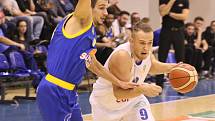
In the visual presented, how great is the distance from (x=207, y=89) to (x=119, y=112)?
7.02 metres

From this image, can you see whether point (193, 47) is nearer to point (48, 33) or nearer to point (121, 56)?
point (48, 33)

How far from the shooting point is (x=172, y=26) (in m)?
9.95

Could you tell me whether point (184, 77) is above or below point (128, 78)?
below

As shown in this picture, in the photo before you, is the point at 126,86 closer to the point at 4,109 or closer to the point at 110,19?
the point at 4,109

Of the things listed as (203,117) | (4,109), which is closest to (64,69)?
(203,117)

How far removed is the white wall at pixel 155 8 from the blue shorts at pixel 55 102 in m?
11.9

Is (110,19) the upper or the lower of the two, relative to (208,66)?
upper

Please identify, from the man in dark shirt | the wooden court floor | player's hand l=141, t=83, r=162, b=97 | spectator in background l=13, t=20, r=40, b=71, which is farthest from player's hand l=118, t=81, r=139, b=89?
the man in dark shirt

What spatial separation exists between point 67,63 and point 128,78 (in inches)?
32.6

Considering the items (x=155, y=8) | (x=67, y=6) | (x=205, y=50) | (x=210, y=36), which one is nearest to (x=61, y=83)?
(x=67, y=6)

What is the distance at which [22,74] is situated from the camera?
926 cm

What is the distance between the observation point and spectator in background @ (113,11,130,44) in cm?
1198

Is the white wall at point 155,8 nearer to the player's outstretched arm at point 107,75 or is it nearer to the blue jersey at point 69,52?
the player's outstretched arm at point 107,75

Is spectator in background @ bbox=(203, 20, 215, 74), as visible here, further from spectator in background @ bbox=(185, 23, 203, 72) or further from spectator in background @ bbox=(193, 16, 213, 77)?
spectator in background @ bbox=(185, 23, 203, 72)
